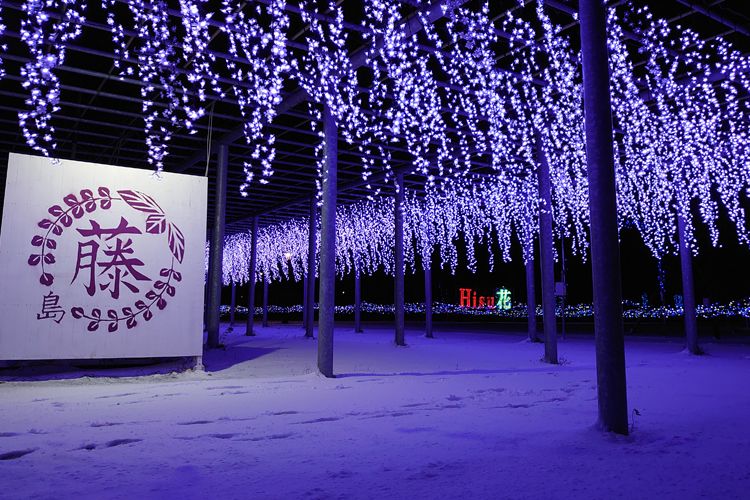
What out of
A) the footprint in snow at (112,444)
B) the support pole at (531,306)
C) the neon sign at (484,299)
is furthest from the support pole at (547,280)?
the neon sign at (484,299)

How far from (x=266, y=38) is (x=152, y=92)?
3785 millimetres

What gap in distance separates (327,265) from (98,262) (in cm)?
342

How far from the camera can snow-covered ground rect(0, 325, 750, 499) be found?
9.95 feet

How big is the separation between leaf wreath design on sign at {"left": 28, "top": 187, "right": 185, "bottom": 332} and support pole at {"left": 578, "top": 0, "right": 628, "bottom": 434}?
260 inches

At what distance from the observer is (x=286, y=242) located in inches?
1053

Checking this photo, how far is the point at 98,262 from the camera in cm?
810

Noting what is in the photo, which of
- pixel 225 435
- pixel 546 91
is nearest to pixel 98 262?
pixel 225 435

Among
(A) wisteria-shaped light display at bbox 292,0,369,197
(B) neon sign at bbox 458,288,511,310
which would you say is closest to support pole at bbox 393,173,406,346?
(A) wisteria-shaped light display at bbox 292,0,369,197

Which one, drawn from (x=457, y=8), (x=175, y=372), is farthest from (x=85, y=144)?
(x=457, y=8)

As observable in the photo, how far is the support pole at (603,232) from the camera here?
14.0 feet

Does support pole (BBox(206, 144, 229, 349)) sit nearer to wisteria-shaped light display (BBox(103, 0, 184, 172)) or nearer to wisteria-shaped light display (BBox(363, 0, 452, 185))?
wisteria-shaped light display (BBox(103, 0, 184, 172))

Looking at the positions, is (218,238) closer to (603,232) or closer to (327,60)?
(327,60)

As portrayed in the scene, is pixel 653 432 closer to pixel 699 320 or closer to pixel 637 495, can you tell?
pixel 637 495

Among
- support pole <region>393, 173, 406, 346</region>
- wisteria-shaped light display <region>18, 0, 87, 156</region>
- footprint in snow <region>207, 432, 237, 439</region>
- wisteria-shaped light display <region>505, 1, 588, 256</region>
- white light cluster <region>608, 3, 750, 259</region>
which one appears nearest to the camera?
footprint in snow <region>207, 432, 237, 439</region>
